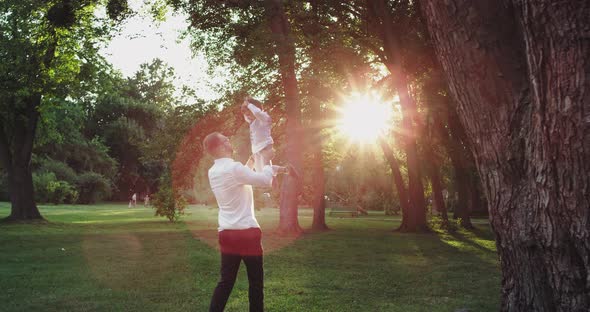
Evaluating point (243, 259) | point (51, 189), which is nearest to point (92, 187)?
point (51, 189)

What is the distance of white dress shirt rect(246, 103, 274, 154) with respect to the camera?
548 cm

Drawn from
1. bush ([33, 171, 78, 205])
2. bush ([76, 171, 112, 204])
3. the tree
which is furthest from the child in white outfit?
bush ([76, 171, 112, 204])

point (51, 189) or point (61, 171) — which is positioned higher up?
point (61, 171)

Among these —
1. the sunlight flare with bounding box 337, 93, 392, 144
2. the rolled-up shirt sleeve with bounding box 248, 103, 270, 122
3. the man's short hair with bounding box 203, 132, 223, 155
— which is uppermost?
the sunlight flare with bounding box 337, 93, 392, 144

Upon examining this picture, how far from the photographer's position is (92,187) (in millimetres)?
61250

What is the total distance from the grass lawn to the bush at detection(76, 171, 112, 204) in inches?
1695

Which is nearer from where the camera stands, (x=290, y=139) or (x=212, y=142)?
(x=212, y=142)

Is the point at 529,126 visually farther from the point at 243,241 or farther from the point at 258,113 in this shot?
the point at 243,241

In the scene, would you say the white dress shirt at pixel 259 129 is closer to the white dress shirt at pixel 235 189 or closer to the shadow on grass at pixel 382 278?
the white dress shirt at pixel 235 189

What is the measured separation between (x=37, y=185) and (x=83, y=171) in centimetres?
1038

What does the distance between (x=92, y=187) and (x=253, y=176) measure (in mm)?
61125

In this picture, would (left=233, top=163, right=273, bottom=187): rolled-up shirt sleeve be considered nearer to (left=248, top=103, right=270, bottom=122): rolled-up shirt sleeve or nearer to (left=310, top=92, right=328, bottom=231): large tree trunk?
(left=248, top=103, right=270, bottom=122): rolled-up shirt sleeve

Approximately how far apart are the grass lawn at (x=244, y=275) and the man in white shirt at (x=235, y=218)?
2.35 metres

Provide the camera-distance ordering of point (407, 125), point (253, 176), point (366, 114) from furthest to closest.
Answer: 1. point (366, 114)
2. point (407, 125)
3. point (253, 176)
